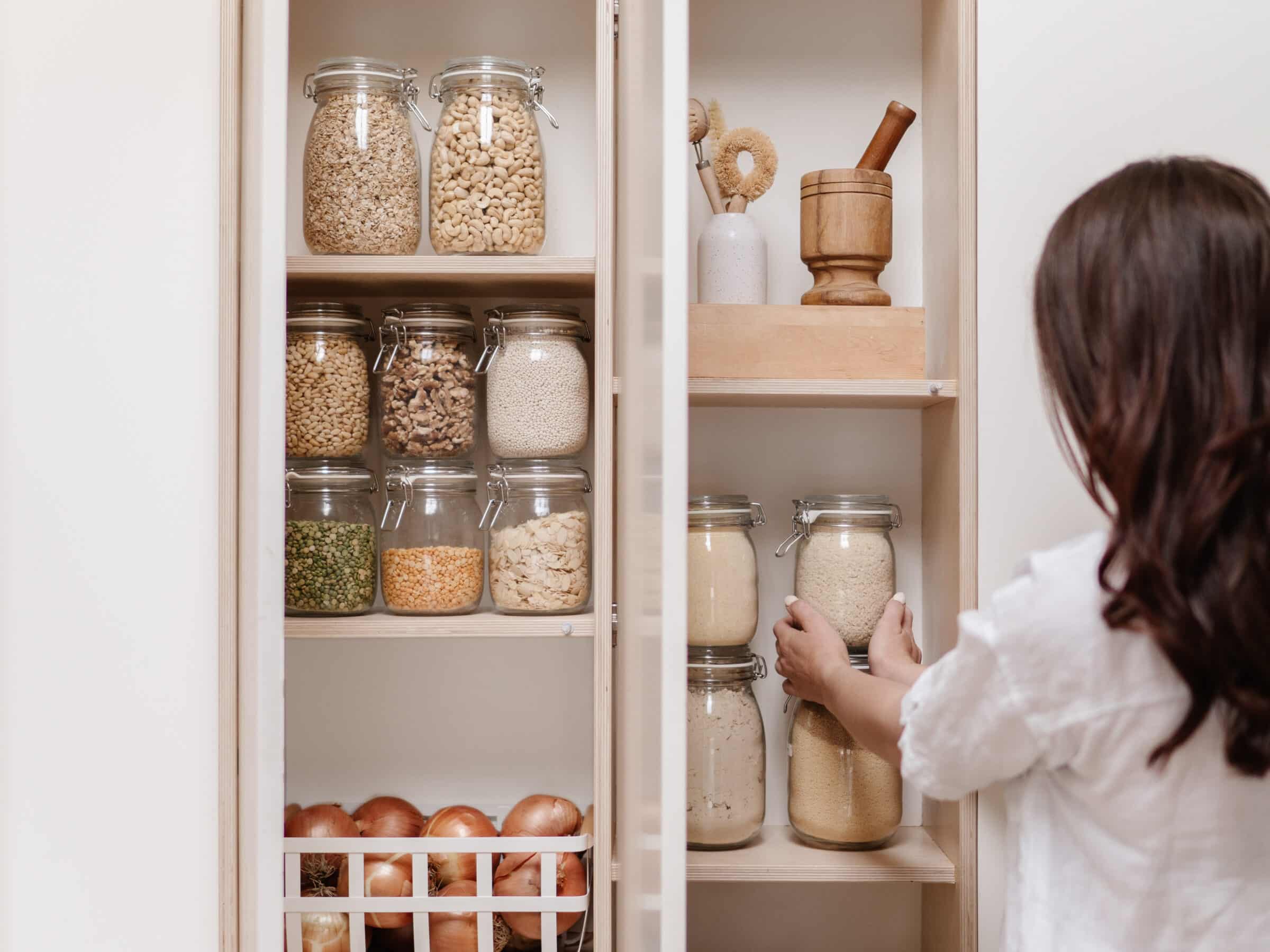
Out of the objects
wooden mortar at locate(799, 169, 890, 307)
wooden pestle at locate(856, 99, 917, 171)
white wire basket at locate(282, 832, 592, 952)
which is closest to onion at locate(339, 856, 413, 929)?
white wire basket at locate(282, 832, 592, 952)

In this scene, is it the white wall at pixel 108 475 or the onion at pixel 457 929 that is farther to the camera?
the onion at pixel 457 929

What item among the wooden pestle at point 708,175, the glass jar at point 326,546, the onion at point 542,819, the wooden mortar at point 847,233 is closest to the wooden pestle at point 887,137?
the wooden mortar at point 847,233

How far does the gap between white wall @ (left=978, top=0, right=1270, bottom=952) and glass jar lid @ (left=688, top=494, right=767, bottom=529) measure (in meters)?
0.24

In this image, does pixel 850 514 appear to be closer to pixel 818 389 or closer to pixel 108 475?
pixel 818 389

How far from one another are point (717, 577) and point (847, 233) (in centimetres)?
40

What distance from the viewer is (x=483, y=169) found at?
1.08 meters

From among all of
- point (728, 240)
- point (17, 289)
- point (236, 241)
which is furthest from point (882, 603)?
point (17, 289)

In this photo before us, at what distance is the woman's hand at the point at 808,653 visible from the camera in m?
1.00

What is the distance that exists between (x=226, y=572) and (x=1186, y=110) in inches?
39.9

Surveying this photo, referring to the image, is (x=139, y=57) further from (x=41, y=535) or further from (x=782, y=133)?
(x=782, y=133)

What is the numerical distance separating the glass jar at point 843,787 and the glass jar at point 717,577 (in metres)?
0.13

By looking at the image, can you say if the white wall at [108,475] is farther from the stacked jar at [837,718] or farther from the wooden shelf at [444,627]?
the stacked jar at [837,718]

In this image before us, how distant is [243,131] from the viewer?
915mm

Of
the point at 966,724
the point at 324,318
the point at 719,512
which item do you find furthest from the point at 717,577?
the point at 324,318
